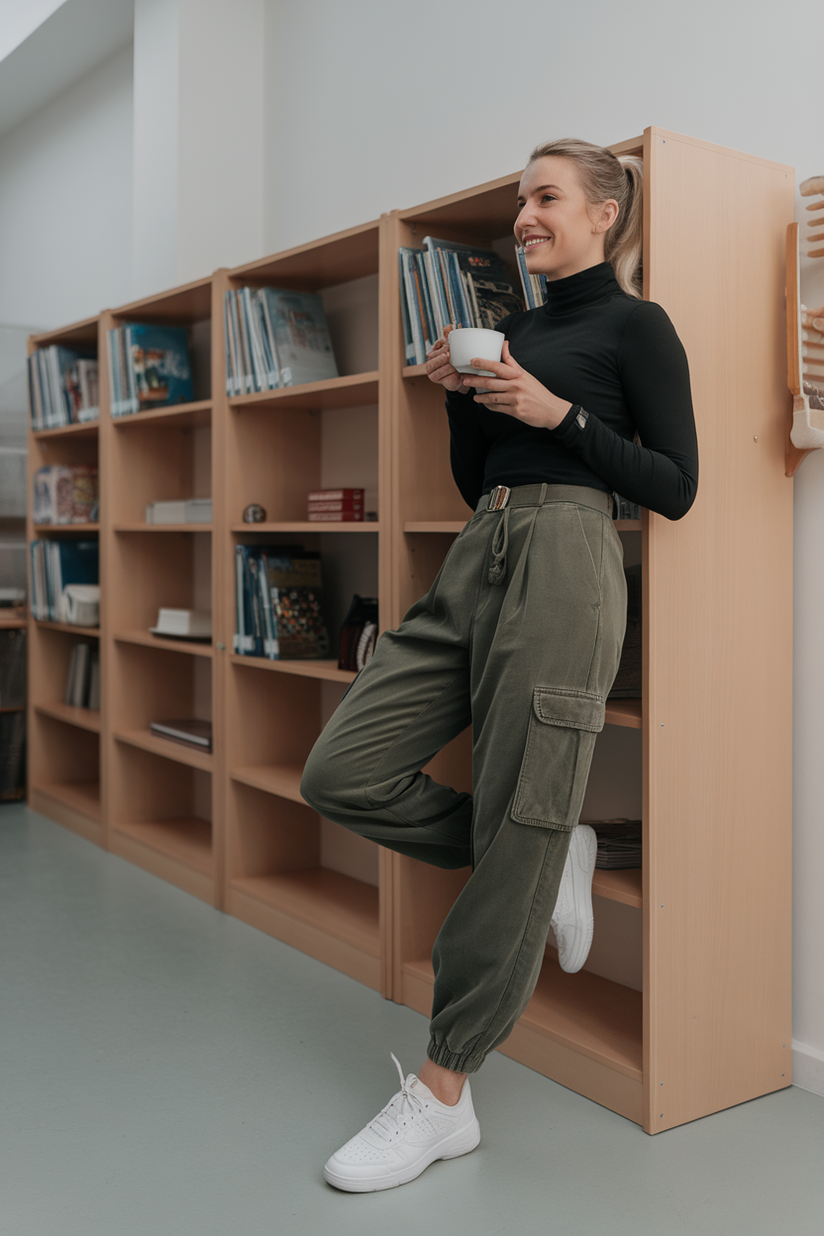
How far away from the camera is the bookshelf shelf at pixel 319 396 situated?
2627 millimetres

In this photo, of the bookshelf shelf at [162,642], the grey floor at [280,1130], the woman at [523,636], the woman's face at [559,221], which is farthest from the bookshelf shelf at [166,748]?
the woman's face at [559,221]

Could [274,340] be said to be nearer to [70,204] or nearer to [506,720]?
[506,720]

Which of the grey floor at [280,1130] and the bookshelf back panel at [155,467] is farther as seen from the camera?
the bookshelf back panel at [155,467]

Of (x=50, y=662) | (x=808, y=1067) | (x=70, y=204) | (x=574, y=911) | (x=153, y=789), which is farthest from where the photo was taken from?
(x=70, y=204)

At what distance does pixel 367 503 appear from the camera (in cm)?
308

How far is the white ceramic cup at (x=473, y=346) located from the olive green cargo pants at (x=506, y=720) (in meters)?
0.23

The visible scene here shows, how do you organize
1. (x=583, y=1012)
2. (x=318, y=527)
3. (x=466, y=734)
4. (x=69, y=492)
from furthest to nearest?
(x=69, y=492), (x=318, y=527), (x=466, y=734), (x=583, y=1012)

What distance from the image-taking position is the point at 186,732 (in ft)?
11.5

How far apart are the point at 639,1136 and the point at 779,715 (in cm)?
80

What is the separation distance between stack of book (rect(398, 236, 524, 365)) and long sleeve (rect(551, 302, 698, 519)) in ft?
2.00

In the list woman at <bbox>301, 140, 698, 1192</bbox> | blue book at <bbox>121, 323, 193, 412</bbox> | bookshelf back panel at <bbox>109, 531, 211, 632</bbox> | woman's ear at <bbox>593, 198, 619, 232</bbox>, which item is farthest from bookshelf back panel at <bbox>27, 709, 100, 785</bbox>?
woman's ear at <bbox>593, 198, 619, 232</bbox>

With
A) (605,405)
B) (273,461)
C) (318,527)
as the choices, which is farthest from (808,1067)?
(273,461)

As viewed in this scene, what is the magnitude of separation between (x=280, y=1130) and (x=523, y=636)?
0.99 metres

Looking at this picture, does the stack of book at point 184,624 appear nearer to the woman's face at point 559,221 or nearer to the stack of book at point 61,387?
the stack of book at point 61,387
